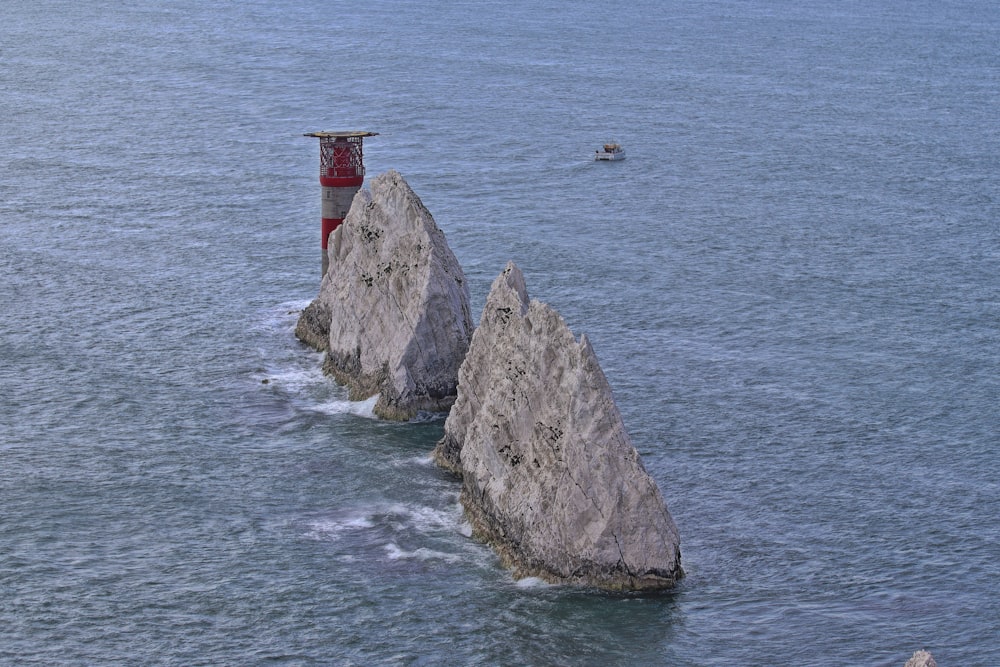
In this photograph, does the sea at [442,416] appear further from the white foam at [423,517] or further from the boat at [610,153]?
the boat at [610,153]

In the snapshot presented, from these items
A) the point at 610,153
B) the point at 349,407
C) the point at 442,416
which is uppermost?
the point at 610,153

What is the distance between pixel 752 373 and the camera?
10056 centimetres

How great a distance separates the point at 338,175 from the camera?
107062 mm

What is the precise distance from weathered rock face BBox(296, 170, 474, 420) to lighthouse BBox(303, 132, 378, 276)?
7.79m

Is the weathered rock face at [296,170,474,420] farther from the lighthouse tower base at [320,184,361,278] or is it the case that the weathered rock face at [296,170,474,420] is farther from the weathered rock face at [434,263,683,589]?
the weathered rock face at [434,263,683,589]

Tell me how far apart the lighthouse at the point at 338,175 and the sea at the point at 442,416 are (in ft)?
28.3

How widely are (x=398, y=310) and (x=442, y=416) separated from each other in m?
7.12

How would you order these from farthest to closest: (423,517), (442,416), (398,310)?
(398,310) → (442,416) → (423,517)

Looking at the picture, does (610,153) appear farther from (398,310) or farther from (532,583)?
(532,583)

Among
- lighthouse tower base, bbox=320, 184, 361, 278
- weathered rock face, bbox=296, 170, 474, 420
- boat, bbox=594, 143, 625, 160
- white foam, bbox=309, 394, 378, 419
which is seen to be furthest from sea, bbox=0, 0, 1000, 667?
lighthouse tower base, bbox=320, 184, 361, 278

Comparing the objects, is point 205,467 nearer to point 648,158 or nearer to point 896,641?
point 896,641

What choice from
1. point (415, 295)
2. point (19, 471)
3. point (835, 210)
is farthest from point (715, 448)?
point (835, 210)

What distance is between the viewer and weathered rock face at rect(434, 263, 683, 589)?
228 feet

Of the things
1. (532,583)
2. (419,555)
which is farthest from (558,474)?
(419,555)
